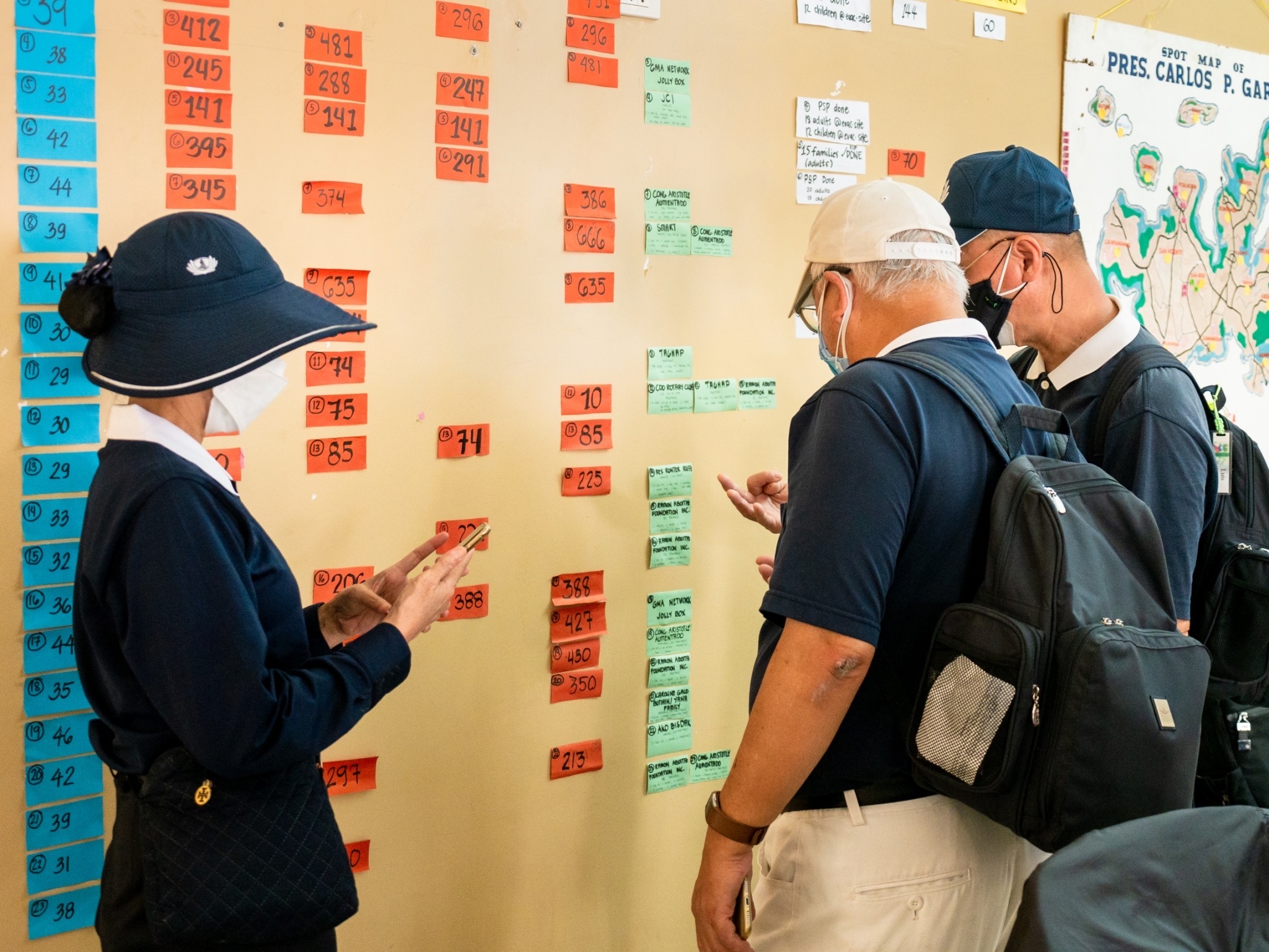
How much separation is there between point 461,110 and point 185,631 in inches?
41.1

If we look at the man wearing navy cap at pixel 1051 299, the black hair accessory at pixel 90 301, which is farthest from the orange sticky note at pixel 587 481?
the black hair accessory at pixel 90 301

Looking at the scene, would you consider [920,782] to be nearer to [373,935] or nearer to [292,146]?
[373,935]

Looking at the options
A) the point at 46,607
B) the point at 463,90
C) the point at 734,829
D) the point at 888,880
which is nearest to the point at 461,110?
the point at 463,90

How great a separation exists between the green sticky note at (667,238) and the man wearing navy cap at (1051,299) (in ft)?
1.59

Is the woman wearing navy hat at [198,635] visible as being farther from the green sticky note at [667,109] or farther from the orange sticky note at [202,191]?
the green sticky note at [667,109]

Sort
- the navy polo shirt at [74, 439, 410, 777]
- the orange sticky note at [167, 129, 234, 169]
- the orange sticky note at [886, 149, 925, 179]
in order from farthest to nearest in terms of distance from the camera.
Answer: the orange sticky note at [886, 149, 925, 179], the orange sticky note at [167, 129, 234, 169], the navy polo shirt at [74, 439, 410, 777]

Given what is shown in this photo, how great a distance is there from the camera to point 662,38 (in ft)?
6.10

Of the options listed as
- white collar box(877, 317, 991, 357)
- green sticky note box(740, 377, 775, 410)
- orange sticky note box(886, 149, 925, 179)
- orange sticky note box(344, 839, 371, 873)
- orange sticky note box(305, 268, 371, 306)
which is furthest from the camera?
orange sticky note box(886, 149, 925, 179)

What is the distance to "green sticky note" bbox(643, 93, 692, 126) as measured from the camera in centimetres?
186

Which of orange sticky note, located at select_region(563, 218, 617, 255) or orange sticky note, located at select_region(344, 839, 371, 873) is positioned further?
orange sticky note, located at select_region(563, 218, 617, 255)

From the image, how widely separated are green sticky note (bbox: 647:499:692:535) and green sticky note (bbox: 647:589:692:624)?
0.41 ft

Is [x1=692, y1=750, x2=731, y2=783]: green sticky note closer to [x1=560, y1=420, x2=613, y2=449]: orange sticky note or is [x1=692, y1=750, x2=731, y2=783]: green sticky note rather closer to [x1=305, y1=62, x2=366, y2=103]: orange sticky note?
[x1=560, y1=420, x2=613, y2=449]: orange sticky note

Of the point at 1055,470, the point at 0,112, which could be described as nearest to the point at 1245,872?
the point at 1055,470

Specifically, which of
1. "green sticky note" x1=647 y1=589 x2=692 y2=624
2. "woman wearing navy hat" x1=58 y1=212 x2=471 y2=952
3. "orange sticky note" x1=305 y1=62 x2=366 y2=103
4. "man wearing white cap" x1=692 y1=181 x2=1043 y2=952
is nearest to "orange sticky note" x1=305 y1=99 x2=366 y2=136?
"orange sticky note" x1=305 y1=62 x2=366 y2=103
